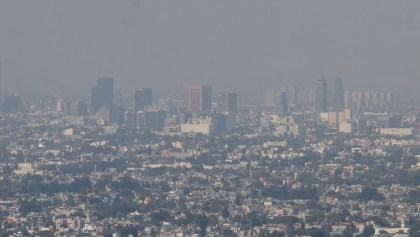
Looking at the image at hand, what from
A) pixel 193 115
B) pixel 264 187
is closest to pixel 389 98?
pixel 193 115

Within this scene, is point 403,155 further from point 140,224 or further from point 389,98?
point 389,98

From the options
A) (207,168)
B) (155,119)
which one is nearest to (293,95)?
(155,119)

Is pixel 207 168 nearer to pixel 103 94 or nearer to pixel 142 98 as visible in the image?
pixel 142 98

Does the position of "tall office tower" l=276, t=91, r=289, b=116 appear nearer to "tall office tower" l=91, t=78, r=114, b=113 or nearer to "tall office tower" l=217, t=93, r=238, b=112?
"tall office tower" l=217, t=93, r=238, b=112

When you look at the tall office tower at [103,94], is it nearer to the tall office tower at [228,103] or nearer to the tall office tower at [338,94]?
the tall office tower at [228,103]

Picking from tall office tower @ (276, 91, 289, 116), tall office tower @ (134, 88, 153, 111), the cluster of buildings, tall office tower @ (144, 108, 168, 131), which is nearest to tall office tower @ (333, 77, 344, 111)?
the cluster of buildings

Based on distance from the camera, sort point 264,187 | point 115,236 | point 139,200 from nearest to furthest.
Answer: point 115,236, point 139,200, point 264,187
